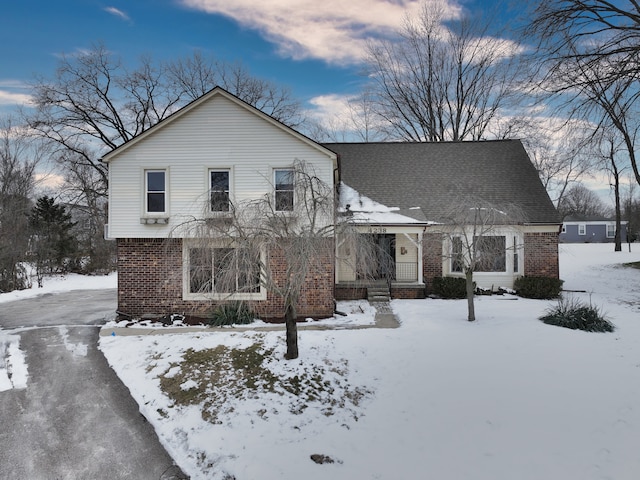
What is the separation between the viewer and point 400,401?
19.4 ft

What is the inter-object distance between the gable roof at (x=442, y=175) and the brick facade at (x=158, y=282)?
18.6 feet

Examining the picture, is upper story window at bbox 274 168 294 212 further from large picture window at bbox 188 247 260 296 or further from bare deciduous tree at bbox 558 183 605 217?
bare deciduous tree at bbox 558 183 605 217

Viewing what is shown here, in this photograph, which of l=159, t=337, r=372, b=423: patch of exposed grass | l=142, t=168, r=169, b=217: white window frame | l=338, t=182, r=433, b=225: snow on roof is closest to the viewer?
l=159, t=337, r=372, b=423: patch of exposed grass

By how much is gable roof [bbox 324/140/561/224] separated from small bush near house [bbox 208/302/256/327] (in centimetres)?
750

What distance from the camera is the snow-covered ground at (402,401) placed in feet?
14.6

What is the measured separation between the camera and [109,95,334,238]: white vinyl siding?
1066cm

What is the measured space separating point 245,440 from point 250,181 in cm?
743

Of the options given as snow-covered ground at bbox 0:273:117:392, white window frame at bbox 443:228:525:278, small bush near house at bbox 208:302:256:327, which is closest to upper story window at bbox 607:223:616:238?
→ white window frame at bbox 443:228:525:278

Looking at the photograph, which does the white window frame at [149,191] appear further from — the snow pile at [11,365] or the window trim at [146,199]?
the snow pile at [11,365]

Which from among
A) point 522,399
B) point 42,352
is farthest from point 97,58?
point 522,399

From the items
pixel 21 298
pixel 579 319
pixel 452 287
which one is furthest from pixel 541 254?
pixel 21 298

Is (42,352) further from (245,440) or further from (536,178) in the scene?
(536,178)

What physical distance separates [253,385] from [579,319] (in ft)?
27.1

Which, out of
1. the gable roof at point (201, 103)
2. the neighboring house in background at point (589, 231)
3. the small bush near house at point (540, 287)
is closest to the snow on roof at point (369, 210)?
the gable roof at point (201, 103)
